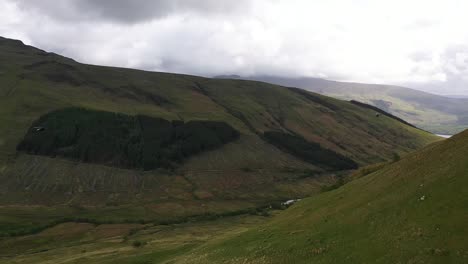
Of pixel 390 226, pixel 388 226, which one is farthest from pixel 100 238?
pixel 390 226

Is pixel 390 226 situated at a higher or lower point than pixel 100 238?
higher

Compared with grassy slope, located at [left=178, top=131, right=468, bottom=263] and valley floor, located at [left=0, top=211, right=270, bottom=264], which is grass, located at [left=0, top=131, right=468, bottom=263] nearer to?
grassy slope, located at [left=178, top=131, right=468, bottom=263]

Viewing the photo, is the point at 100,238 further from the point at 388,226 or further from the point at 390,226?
the point at 390,226

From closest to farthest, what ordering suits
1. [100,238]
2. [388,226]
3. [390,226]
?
[390,226] < [388,226] < [100,238]

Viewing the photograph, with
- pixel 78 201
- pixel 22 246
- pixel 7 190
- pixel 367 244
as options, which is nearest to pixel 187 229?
pixel 22 246

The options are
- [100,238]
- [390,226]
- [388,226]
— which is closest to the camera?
[390,226]

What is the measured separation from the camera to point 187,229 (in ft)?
491

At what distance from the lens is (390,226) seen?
3544cm

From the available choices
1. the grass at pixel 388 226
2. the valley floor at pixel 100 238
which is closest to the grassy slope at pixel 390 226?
the grass at pixel 388 226

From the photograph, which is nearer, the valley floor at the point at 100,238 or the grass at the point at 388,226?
the grass at the point at 388,226

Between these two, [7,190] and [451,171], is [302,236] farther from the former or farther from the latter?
[7,190]

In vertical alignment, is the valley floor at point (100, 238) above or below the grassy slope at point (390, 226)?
below

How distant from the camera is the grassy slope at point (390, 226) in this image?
2984cm

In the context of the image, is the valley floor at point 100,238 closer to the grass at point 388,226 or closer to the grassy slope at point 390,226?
the grass at point 388,226
